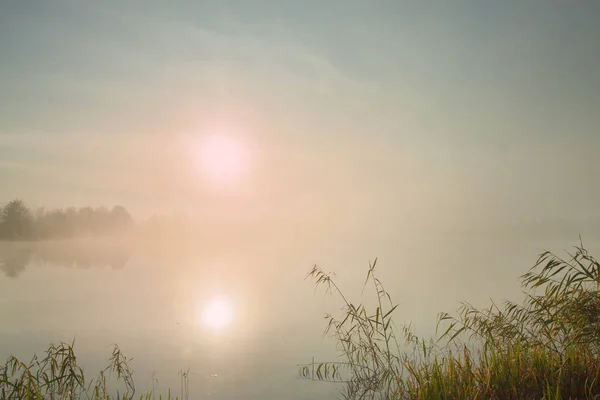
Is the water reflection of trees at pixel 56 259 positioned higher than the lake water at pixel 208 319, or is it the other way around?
the water reflection of trees at pixel 56 259

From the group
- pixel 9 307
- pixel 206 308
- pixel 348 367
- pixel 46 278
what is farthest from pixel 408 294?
pixel 46 278

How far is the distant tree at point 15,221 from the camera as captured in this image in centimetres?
8631

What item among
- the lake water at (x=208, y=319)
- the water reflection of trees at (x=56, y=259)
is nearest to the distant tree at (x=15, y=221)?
the water reflection of trees at (x=56, y=259)

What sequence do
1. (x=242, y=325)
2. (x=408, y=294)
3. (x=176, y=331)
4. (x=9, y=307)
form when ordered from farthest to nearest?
(x=408, y=294) → (x=9, y=307) → (x=242, y=325) → (x=176, y=331)

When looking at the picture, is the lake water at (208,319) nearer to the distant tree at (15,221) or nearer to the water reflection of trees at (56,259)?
the water reflection of trees at (56,259)

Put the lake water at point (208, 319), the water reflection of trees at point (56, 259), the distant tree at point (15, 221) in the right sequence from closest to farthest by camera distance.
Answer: the lake water at point (208, 319) → the water reflection of trees at point (56, 259) → the distant tree at point (15, 221)

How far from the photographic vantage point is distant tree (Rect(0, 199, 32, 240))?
86312mm

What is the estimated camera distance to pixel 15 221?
311 ft

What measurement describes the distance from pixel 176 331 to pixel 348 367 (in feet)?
29.0

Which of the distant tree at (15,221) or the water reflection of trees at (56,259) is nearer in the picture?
the water reflection of trees at (56,259)

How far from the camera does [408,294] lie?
2784cm

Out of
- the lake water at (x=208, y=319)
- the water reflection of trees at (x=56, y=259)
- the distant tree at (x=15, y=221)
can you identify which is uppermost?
the distant tree at (x=15, y=221)

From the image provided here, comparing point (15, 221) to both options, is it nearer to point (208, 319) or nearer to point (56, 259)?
point (56, 259)

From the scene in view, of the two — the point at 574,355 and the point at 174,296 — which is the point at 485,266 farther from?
the point at 574,355
